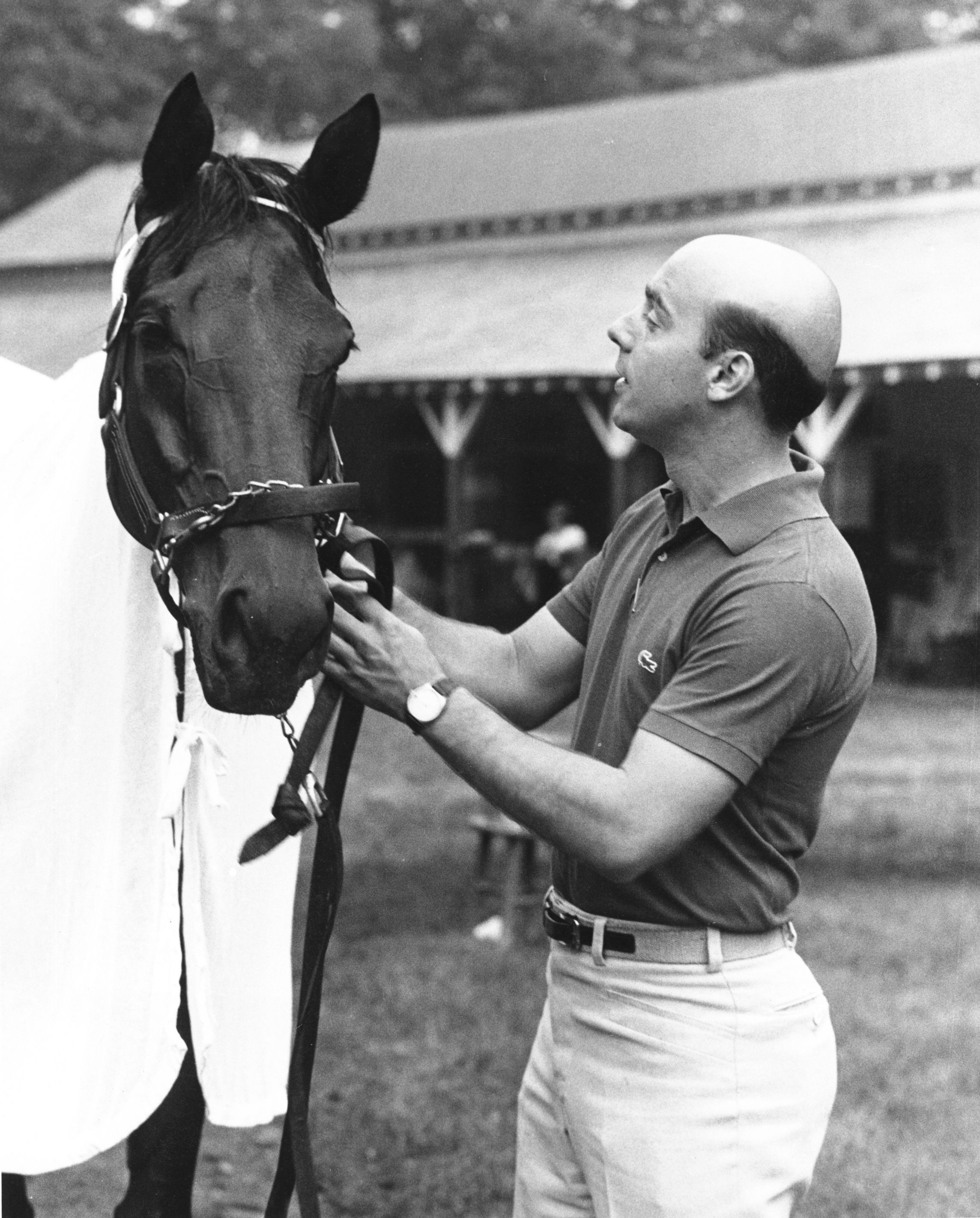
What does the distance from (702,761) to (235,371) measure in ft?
2.82

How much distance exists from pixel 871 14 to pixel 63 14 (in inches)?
673

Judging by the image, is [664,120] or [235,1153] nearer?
[235,1153]

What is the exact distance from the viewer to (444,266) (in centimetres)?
1888

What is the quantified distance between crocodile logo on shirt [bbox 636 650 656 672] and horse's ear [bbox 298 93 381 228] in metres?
0.89

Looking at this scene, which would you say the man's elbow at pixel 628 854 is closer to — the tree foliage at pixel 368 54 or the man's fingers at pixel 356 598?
the man's fingers at pixel 356 598

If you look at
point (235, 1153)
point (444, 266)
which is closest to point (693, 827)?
point (235, 1153)

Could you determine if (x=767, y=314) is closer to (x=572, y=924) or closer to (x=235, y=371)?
(x=235, y=371)

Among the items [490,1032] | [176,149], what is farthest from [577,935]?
[490,1032]

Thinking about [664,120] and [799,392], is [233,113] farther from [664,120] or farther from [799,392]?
[799,392]

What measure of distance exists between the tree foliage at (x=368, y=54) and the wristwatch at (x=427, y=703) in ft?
91.0

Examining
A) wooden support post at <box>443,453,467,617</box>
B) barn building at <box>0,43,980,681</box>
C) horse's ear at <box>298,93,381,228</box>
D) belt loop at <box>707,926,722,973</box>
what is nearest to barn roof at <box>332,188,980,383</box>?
barn building at <box>0,43,980,681</box>

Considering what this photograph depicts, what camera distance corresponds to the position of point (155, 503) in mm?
2221

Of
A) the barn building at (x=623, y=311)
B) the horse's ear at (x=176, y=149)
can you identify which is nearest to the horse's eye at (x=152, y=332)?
the horse's ear at (x=176, y=149)

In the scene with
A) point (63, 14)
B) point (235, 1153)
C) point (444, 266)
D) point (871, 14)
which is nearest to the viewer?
point (235, 1153)
